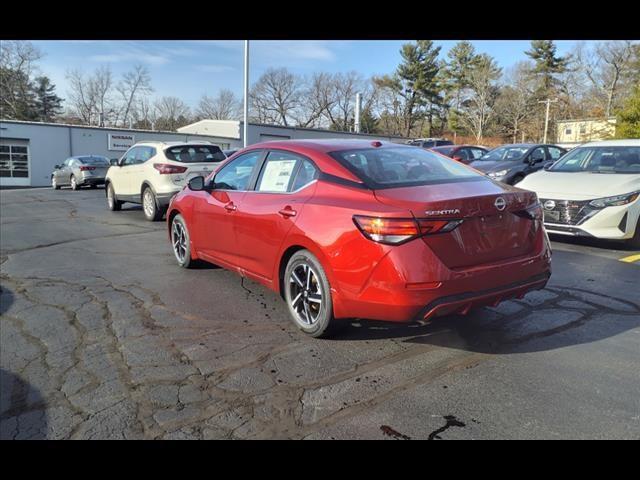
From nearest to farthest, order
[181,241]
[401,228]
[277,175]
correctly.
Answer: [401,228] → [277,175] → [181,241]

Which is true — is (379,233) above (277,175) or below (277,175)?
below

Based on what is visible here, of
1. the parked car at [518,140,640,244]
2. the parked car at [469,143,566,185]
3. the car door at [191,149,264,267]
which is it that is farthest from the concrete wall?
the parked car at [518,140,640,244]

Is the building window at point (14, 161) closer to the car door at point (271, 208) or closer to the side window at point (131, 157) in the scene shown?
the side window at point (131, 157)

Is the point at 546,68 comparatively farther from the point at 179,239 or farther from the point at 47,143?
the point at 179,239

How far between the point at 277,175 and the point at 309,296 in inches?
47.6

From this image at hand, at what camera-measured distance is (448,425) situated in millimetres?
A: 2670

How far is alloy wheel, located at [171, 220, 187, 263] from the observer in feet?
20.2

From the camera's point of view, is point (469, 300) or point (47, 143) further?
point (47, 143)

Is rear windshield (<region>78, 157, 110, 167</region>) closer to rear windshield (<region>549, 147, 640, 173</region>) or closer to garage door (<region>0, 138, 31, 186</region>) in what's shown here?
garage door (<region>0, 138, 31, 186</region>)

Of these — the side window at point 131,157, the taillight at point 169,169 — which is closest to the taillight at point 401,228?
the taillight at point 169,169

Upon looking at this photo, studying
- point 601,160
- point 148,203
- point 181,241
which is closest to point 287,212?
point 181,241

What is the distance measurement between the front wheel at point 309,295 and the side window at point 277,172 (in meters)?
0.72

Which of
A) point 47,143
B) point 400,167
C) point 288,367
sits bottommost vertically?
point 288,367
